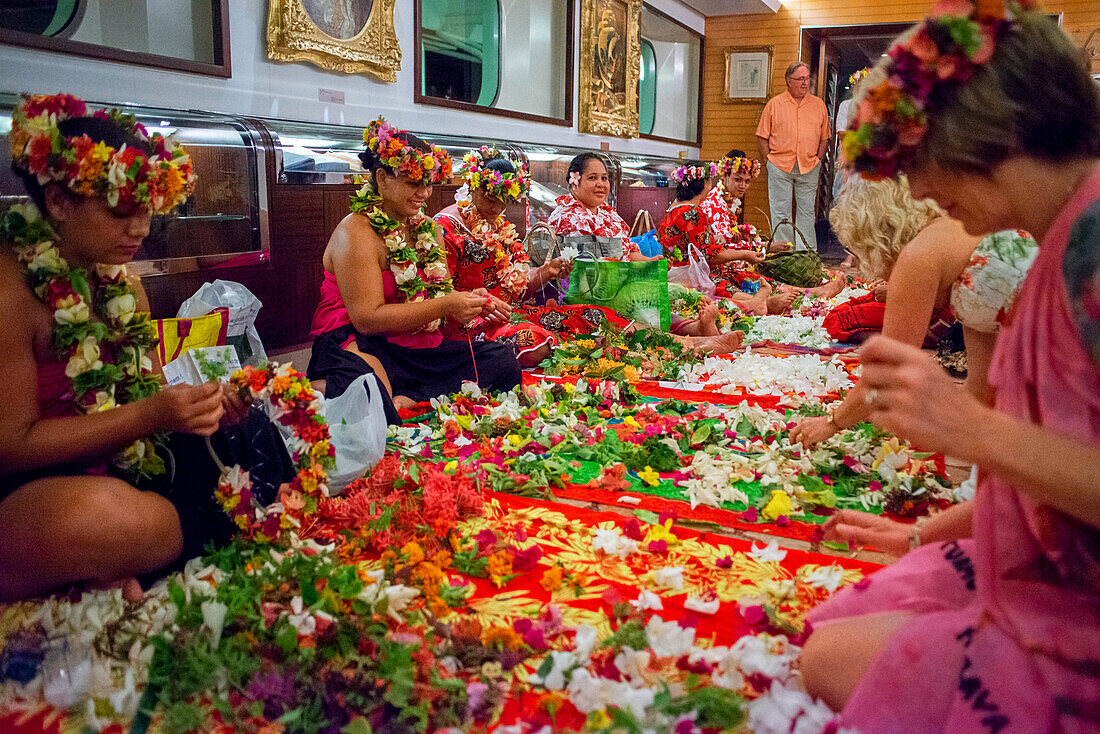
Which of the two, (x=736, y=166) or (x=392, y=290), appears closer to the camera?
(x=392, y=290)

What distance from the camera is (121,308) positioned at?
221 cm

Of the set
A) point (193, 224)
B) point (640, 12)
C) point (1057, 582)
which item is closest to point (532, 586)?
point (1057, 582)

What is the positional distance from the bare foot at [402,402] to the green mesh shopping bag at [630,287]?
78.4 inches

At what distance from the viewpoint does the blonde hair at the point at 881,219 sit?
9.61 feet

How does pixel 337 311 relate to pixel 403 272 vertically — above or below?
below

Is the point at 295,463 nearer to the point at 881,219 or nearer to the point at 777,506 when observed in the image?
the point at 777,506

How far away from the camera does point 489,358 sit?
4254 millimetres

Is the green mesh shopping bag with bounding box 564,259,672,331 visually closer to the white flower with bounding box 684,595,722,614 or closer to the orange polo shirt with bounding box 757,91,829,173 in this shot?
the white flower with bounding box 684,595,722,614

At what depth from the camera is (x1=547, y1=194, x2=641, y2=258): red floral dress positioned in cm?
593

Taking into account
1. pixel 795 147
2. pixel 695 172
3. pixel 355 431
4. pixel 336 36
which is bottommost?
pixel 355 431

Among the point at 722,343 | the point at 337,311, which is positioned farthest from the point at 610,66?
the point at 337,311

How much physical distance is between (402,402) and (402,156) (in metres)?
1.12

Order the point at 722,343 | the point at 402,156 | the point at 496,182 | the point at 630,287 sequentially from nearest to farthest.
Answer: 1. the point at 402,156
2. the point at 496,182
3. the point at 722,343
4. the point at 630,287

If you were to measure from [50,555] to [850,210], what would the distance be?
268 centimetres
